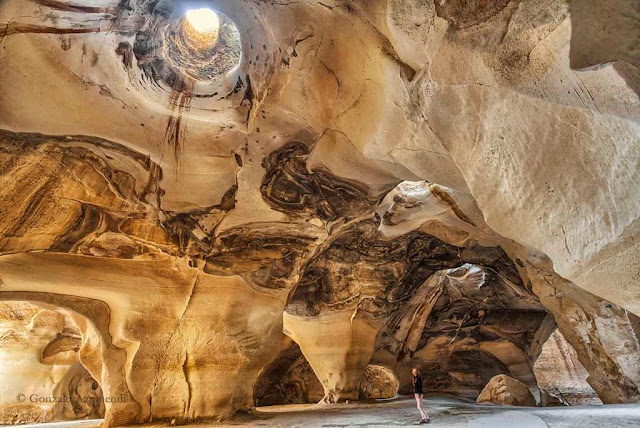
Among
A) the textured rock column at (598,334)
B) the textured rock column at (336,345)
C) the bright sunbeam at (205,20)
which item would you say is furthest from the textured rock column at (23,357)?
the textured rock column at (598,334)

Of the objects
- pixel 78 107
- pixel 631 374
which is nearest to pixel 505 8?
pixel 78 107

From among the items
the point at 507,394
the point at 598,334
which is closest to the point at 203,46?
the point at 598,334

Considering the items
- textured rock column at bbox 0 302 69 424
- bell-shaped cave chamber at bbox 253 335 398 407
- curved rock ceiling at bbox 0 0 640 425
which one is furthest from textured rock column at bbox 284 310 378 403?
textured rock column at bbox 0 302 69 424

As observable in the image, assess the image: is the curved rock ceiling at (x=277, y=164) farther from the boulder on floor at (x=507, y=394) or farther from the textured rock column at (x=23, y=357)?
the boulder on floor at (x=507, y=394)

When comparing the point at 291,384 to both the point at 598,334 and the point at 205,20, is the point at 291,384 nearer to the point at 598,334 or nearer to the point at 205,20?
the point at 598,334

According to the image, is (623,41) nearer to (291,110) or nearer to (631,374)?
(291,110)
